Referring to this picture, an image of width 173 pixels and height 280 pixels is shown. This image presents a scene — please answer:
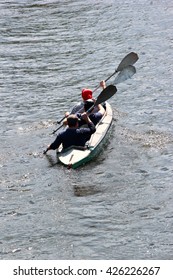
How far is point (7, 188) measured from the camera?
1382 cm

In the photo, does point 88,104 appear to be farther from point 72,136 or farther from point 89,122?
point 72,136

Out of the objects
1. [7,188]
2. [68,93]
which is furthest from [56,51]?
[7,188]

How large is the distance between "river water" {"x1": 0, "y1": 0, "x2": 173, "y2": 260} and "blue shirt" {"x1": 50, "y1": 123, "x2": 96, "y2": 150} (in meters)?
0.57

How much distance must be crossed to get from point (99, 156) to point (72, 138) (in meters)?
0.90

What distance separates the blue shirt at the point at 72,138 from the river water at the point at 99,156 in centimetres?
57

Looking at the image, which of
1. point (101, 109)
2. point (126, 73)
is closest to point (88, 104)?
point (101, 109)

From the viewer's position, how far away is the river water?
11742 millimetres

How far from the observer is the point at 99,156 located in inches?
592

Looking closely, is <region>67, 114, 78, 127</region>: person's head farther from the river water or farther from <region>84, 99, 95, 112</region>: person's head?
<region>84, 99, 95, 112</region>: person's head

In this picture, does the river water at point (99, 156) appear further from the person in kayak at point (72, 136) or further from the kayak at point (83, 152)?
the person in kayak at point (72, 136)

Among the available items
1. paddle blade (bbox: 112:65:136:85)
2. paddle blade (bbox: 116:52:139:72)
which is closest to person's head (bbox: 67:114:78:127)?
paddle blade (bbox: 112:65:136:85)

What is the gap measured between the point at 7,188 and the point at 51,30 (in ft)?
52.5

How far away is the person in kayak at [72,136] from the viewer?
1449 cm
